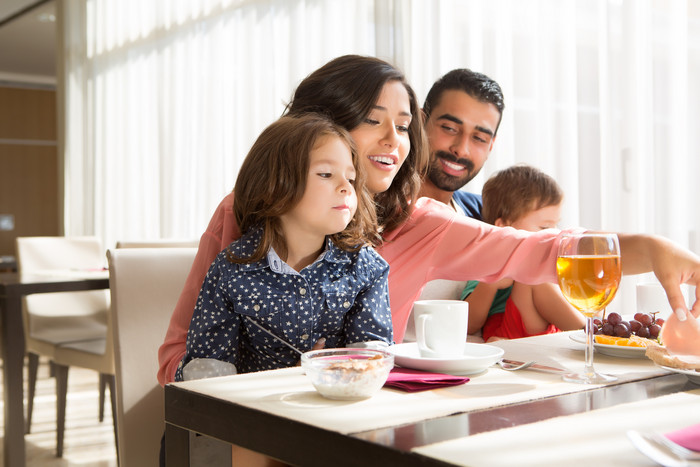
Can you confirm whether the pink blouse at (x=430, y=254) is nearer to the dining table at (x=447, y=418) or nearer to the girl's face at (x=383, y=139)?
the girl's face at (x=383, y=139)

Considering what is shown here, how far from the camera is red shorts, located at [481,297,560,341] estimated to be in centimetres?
207

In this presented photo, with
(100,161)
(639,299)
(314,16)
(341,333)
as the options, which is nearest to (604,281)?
(341,333)

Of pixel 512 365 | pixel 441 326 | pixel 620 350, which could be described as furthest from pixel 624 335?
pixel 441 326

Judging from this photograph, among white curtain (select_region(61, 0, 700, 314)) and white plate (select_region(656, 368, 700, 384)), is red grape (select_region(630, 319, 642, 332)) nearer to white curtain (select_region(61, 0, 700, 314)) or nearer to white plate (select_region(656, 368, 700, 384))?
white plate (select_region(656, 368, 700, 384))

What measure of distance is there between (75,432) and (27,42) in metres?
5.68

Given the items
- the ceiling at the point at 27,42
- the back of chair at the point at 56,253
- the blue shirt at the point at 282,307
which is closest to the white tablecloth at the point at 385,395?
the blue shirt at the point at 282,307

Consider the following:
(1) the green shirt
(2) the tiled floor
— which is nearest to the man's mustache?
(1) the green shirt

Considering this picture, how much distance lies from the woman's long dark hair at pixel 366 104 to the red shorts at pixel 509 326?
0.60 meters

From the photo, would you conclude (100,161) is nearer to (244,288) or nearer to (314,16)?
(314,16)

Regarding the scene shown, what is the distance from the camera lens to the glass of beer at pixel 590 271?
37.3 inches

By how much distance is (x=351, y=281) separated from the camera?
1313mm

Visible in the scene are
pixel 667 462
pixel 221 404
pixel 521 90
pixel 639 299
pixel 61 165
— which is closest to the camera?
pixel 667 462

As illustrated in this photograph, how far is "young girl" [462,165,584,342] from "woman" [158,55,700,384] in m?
0.45

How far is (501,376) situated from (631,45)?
1.64 m
